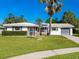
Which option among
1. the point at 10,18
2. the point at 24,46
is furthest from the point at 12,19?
the point at 24,46

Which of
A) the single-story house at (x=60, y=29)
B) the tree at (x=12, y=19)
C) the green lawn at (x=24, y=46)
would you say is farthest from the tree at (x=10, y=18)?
the green lawn at (x=24, y=46)

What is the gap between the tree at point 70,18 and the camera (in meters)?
91.1

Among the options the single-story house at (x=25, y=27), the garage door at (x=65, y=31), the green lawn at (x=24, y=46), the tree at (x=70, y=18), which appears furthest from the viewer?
the tree at (x=70, y=18)

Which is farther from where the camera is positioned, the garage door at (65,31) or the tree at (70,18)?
the tree at (70,18)

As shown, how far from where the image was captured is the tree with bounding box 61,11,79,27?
91.1 meters

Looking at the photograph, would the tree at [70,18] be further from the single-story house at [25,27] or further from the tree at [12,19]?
the single-story house at [25,27]

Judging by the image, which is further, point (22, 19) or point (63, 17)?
point (22, 19)

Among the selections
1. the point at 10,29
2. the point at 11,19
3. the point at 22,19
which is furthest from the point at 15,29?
the point at 22,19

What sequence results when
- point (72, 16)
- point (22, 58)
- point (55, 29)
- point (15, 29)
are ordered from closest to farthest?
point (22, 58) → point (15, 29) → point (55, 29) → point (72, 16)

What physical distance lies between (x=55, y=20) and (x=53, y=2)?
161ft

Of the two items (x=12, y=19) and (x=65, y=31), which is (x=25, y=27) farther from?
(x=12, y=19)

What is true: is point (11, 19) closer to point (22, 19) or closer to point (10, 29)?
point (22, 19)

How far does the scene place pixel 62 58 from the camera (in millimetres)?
14680

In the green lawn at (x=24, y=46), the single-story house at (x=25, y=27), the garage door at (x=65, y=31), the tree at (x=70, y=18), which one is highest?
the tree at (x=70, y=18)
